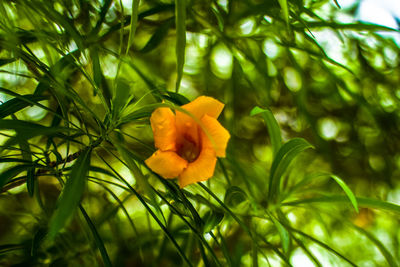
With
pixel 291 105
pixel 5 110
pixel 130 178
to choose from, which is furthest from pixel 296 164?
pixel 5 110

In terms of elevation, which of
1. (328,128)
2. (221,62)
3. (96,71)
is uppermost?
(221,62)

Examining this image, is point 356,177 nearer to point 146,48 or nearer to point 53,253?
point 146,48

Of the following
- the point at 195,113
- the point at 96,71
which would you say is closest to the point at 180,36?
the point at 195,113

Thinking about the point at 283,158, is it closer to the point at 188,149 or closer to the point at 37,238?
the point at 188,149

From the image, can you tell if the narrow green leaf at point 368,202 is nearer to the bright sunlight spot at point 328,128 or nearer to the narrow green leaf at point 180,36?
the narrow green leaf at point 180,36

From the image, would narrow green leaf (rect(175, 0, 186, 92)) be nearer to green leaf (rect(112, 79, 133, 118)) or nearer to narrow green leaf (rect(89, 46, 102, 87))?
green leaf (rect(112, 79, 133, 118))
